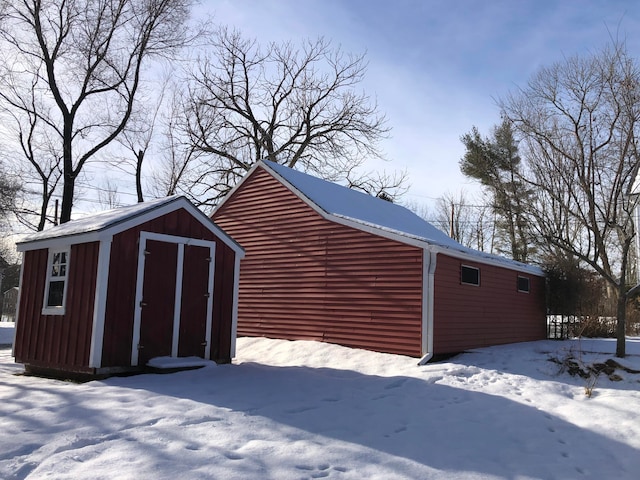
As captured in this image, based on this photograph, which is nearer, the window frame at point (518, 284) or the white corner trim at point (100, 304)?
the white corner trim at point (100, 304)

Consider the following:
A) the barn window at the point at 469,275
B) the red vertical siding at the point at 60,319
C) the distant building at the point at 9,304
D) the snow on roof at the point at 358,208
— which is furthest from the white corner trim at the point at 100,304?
the distant building at the point at 9,304

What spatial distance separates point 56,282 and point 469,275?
8.71 metres

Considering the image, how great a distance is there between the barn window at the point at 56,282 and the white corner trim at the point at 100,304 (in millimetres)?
1019

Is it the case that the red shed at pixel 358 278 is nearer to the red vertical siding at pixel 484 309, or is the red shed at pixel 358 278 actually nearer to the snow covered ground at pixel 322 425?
the red vertical siding at pixel 484 309

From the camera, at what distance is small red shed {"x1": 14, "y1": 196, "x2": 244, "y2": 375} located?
798 cm

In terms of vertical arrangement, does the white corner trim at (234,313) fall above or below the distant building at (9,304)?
above

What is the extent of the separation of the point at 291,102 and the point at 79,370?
79.6ft

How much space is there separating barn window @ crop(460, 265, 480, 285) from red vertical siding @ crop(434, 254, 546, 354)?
0.33ft

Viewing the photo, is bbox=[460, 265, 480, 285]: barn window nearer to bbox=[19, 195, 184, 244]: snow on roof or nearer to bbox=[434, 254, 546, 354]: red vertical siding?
bbox=[434, 254, 546, 354]: red vertical siding

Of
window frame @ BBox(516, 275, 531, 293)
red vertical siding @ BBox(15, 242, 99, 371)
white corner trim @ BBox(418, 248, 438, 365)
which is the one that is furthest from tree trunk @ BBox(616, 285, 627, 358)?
red vertical siding @ BBox(15, 242, 99, 371)

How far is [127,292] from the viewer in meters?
8.22

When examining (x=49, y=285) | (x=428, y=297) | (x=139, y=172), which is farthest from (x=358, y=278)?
(x=139, y=172)

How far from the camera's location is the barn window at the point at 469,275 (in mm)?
11578

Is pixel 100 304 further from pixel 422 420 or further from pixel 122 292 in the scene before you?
pixel 422 420
